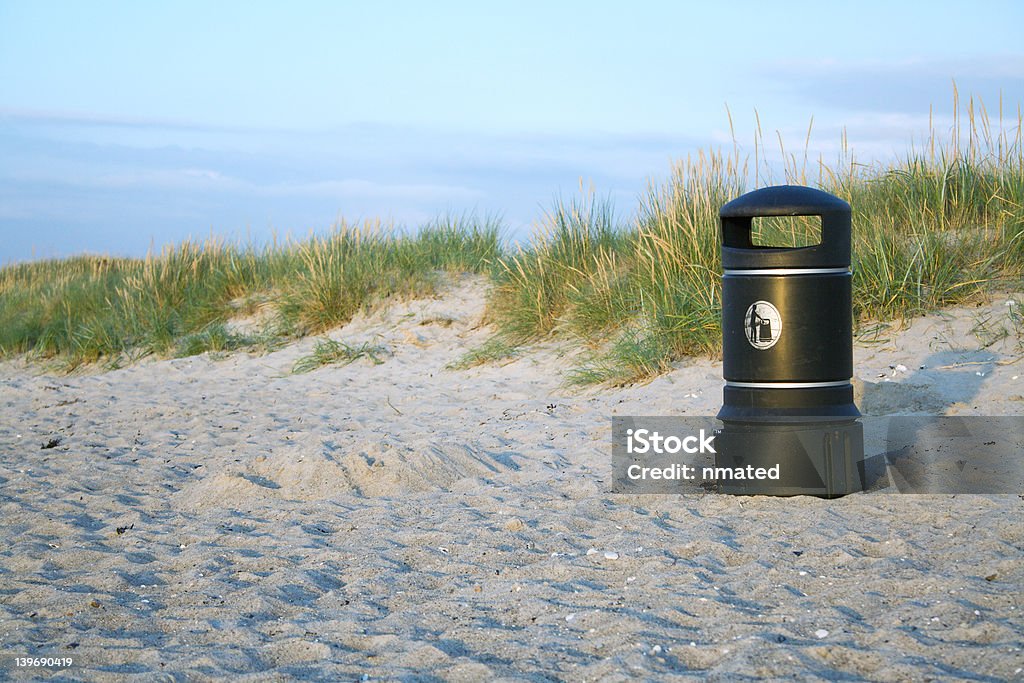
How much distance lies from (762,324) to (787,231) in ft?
12.2

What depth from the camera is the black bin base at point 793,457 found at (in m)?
3.77

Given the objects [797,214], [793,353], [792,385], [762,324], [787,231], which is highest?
[797,214]

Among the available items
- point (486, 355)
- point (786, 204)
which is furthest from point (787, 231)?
point (786, 204)

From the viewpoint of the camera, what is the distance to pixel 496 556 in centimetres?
333

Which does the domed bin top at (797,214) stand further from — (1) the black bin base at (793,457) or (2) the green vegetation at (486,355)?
(2) the green vegetation at (486,355)

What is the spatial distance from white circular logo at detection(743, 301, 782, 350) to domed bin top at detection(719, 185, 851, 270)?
0.57ft

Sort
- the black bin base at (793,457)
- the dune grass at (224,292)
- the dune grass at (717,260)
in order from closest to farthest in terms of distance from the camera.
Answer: the black bin base at (793,457) < the dune grass at (717,260) < the dune grass at (224,292)

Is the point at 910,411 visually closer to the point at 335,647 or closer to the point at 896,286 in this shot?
the point at 896,286

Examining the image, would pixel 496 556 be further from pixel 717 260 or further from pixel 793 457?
pixel 717 260

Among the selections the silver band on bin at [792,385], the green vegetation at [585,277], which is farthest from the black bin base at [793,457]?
the green vegetation at [585,277]

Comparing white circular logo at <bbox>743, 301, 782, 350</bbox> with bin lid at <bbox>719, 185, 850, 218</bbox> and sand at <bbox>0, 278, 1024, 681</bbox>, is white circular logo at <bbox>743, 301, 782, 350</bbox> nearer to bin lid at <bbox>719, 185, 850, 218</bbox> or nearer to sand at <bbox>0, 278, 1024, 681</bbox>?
bin lid at <bbox>719, 185, 850, 218</bbox>

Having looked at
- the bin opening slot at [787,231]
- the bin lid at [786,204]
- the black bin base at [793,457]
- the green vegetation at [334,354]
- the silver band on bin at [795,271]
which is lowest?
the green vegetation at [334,354]

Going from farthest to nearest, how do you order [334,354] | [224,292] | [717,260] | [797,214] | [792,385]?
[224,292], [334,354], [717,260], [792,385], [797,214]

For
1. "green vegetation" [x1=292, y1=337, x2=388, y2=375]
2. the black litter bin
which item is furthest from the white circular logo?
"green vegetation" [x1=292, y1=337, x2=388, y2=375]
